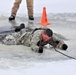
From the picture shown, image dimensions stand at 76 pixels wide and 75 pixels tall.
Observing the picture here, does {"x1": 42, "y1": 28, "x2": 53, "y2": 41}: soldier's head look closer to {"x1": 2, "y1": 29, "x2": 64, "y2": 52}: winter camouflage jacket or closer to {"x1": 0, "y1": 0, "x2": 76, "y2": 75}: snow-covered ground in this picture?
{"x1": 2, "y1": 29, "x2": 64, "y2": 52}: winter camouflage jacket

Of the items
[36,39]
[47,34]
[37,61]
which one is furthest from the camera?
[36,39]

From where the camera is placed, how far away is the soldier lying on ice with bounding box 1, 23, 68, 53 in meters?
7.22

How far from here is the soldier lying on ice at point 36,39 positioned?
722 centimetres

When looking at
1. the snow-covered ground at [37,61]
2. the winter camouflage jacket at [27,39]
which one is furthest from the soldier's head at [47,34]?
the snow-covered ground at [37,61]

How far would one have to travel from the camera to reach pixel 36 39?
24.0 feet

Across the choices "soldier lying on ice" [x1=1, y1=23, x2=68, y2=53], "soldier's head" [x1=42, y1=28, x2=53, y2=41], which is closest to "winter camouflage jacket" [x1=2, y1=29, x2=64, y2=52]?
"soldier lying on ice" [x1=1, y1=23, x2=68, y2=53]

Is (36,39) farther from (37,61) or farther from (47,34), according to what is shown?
(37,61)

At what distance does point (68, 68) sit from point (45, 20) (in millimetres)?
4336

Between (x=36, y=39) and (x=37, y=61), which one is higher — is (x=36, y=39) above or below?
above

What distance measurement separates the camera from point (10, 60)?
6617 millimetres

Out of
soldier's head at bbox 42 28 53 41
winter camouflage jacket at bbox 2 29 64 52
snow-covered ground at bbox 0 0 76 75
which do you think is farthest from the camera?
winter camouflage jacket at bbox 2 29 64 52

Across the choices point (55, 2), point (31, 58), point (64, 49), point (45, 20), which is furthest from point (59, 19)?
point (31, 58)

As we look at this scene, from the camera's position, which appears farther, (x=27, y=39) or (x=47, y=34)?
(x=27, y=39)

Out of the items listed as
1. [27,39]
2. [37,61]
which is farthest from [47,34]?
[37,61]
